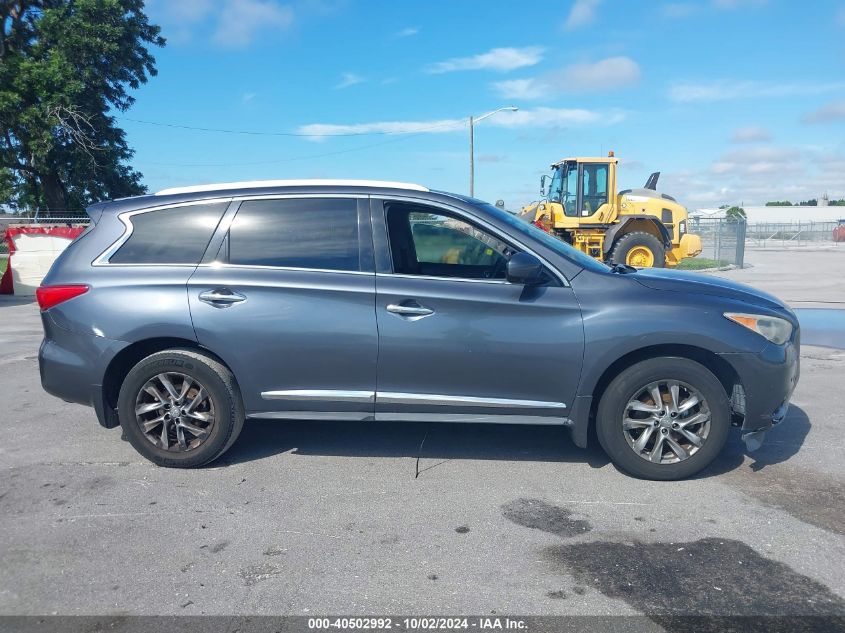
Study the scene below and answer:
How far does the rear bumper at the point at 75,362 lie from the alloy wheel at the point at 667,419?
3.40 metres

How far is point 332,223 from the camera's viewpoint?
4477 mm

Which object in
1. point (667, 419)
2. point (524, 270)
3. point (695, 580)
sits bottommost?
point (695, 580)

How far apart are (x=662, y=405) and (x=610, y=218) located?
1314cm

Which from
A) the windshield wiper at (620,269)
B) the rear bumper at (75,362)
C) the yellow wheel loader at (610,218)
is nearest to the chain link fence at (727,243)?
the yellow wheel loader at (610,218)

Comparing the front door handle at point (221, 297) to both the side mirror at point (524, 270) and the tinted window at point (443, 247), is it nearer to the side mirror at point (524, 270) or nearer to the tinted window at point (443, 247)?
the tinted window at point (443, 247)

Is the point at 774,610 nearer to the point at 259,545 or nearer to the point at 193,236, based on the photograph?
the point at 259,545

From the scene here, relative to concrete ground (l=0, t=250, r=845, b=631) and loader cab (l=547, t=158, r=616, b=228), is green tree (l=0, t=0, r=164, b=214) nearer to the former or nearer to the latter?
loader cab (l=547, t=158, r=616, b=228)

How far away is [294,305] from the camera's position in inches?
169

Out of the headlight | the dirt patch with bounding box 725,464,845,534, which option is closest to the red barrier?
the headlight

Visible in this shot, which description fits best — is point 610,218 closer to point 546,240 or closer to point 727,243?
point 727,243

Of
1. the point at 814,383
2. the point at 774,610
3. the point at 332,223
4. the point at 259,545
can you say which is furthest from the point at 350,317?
the point at 814,383

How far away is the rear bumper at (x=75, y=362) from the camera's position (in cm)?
442

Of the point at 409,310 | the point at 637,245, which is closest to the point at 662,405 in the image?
the point at 409,310

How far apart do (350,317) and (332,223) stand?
69cm
